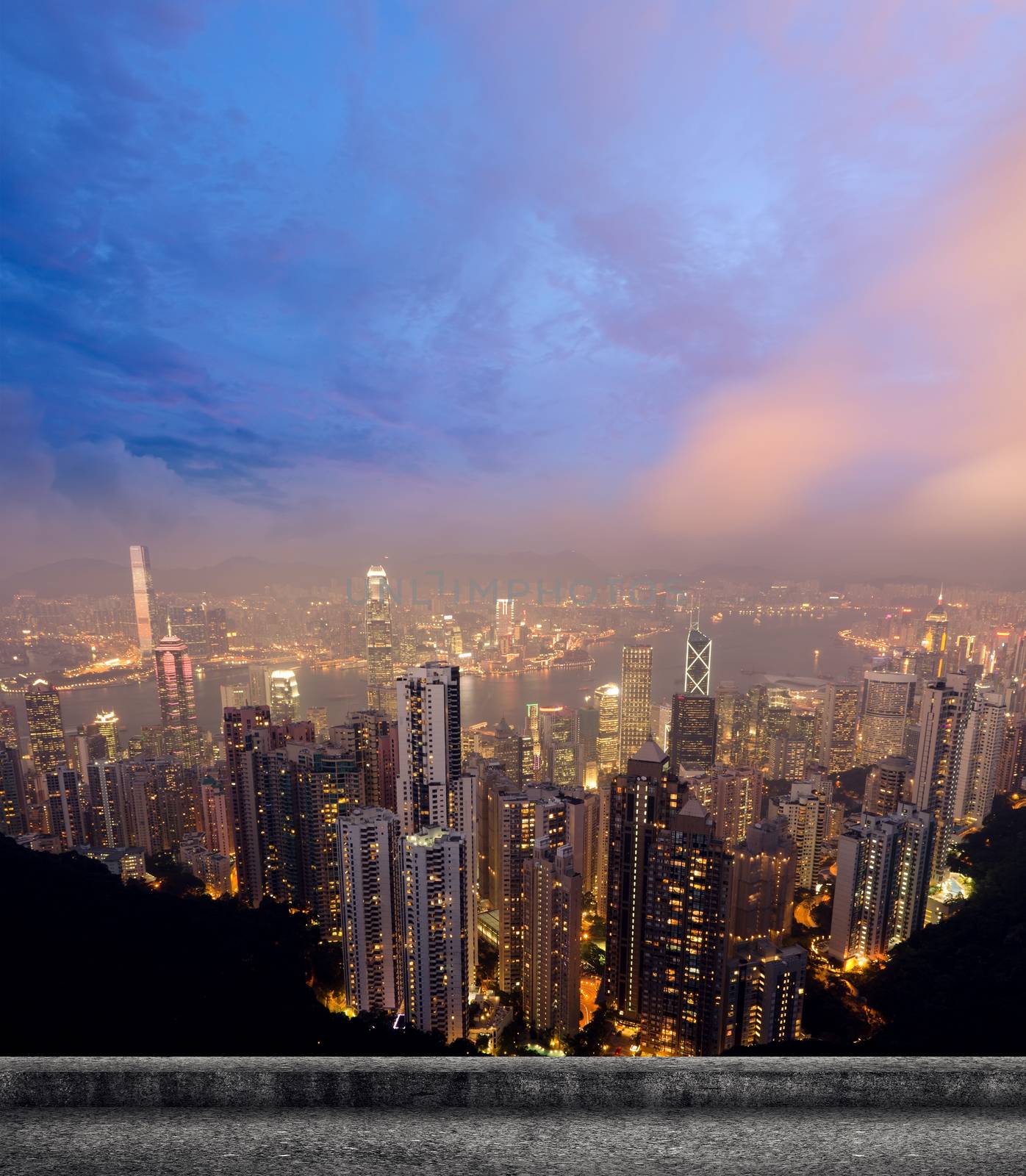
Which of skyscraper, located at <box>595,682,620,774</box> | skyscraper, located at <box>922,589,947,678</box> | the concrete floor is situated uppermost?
the concrete floor

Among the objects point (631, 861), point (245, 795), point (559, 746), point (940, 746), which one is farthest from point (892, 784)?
point (245, 795)

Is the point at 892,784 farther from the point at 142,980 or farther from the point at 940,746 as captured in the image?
the point at 142,980

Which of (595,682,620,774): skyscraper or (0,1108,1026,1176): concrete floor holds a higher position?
(0,1108,1026,1176): concrete floor

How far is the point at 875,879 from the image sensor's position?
1071 centimetres

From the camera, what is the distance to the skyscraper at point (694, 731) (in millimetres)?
20188

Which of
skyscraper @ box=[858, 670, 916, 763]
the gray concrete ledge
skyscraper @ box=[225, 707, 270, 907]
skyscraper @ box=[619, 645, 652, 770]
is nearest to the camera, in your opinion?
the gray concrete ledge

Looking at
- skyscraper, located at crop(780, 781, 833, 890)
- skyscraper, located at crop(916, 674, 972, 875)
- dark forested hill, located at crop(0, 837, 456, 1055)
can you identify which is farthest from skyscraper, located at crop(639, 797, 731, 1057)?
skyscraper, located at crop(916, 674, 972, 875)

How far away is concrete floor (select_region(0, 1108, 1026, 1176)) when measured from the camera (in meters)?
1.07

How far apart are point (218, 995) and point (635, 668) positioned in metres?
18.7

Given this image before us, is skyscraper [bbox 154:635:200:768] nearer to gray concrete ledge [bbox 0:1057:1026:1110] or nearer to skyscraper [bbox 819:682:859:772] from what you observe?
gray concrete ledge [bbox 0:1057:1026:1110]

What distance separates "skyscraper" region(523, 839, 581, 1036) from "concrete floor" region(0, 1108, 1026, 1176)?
805 centimetres

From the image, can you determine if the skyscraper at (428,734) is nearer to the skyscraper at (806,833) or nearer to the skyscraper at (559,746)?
the skyscraper at (806,833)

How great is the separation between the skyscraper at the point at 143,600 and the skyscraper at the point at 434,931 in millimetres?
13418

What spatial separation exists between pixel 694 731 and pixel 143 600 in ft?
61.3
